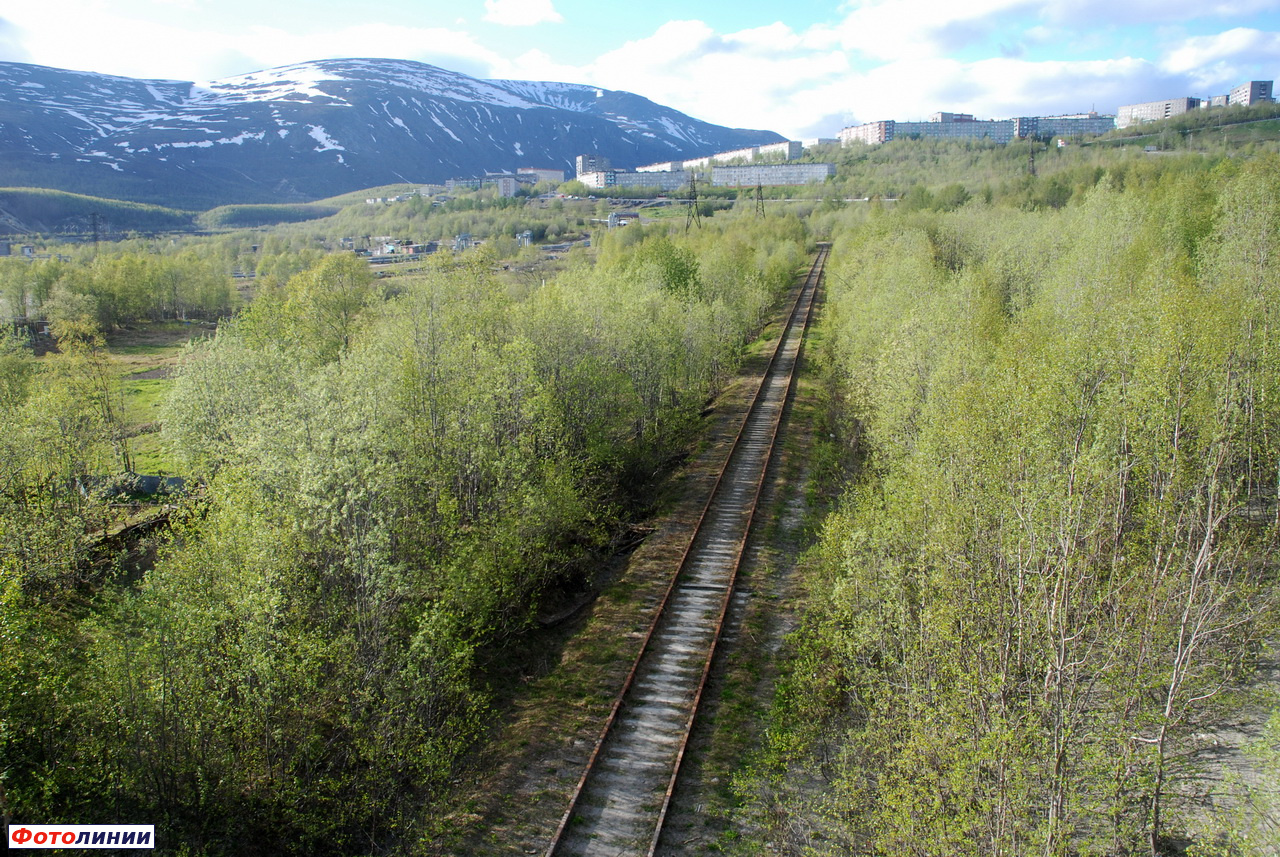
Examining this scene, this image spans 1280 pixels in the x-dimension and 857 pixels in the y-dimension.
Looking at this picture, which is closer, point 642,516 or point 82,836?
point 82,836

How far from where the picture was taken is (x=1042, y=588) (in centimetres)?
1031

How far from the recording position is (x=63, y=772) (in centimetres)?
1160

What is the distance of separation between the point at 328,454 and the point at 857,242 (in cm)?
5896

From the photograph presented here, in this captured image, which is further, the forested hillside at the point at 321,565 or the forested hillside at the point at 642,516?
the forested hillside at the point at 321,565

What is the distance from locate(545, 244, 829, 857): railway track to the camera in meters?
13.0

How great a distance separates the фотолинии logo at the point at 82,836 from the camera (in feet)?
34.3

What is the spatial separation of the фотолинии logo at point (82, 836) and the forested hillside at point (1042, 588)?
10269 mm

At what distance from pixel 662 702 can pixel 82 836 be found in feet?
34.7

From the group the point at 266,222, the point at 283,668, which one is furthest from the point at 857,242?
the point at 266,222

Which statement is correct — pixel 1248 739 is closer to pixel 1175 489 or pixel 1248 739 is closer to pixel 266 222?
pixel 1175 489

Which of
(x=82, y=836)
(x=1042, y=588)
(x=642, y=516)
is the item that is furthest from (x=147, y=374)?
→ (x=1042, y=588)

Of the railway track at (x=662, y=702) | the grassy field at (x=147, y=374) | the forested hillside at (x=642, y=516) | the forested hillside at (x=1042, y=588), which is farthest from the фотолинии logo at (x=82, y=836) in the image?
the grassy field at (x=147, y=374)

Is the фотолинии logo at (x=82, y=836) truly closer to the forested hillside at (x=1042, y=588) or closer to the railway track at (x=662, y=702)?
the railway track at (x=662, y=702)

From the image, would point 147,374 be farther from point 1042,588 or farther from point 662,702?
point 1042,588
